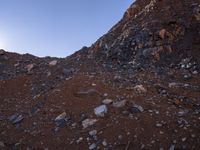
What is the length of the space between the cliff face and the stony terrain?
43mm

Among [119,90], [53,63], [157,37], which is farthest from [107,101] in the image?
[53,63]

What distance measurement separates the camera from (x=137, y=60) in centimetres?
1573

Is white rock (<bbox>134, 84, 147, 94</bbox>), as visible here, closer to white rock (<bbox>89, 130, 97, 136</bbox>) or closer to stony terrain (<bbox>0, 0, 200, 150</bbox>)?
stony terrain (<bbox>0, 0, 200, 150</bbox>)

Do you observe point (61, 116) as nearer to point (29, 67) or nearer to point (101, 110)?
point (101, 110)

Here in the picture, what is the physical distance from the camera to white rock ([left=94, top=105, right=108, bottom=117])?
10218mm

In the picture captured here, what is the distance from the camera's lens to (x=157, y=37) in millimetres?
16156

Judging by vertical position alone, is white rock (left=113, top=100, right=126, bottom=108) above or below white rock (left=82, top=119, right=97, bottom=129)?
above

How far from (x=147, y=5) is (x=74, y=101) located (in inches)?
373

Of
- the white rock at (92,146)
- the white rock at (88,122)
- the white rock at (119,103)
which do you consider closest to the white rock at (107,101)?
the white rock at (119,103)

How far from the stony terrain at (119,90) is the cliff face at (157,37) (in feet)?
0.14

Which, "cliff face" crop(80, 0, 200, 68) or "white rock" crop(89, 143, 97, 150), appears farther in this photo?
"cliff face" crop(80, 0, 200, 68)

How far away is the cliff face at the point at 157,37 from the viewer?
50.9 feet

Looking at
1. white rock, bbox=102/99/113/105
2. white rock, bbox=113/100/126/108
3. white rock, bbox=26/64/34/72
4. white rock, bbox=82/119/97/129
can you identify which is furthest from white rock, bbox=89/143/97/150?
white rock, bbox=26/64/34/72

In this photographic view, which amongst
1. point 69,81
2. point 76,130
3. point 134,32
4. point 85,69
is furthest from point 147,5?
point 76,130
